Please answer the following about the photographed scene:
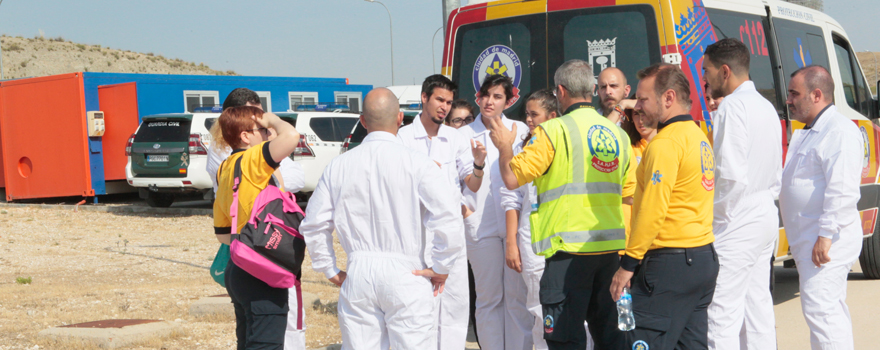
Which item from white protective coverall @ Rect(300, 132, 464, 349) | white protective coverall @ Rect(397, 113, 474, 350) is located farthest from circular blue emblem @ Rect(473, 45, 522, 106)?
white protective coverall @ Rect(300, 132, 464, 349)

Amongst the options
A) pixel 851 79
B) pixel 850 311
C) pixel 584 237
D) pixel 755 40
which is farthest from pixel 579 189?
pixel 851 79

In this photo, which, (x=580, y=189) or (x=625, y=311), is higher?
(x=580, y=189)

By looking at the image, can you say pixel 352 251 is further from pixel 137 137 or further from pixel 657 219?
pixel 137 137

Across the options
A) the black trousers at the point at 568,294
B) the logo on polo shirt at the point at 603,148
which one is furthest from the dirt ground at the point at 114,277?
the logo on polo shirt at the point at 603,148

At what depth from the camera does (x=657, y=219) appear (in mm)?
3316

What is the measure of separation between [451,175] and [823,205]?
2104mm

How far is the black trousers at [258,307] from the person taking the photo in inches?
150

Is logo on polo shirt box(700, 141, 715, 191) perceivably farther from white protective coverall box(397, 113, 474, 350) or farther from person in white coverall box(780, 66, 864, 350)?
white protective coverall box(397, 113, 474, 350)

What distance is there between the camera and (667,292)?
3363mm

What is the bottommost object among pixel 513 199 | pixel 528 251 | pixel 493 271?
pixel 493 271

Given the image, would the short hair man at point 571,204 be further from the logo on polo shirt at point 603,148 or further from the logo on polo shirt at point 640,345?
the logo on polo shirt at point 640,345

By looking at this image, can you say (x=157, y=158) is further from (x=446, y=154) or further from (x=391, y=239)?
(x=391, y=239)

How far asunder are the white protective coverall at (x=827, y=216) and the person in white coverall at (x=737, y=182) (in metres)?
0.35

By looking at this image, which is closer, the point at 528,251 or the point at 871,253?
the point at 528,251
